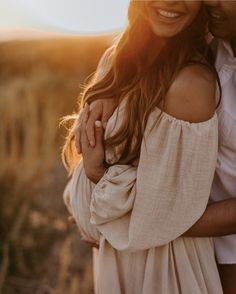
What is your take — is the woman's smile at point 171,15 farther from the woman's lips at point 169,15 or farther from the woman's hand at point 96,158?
the woman's hand at point 96,158

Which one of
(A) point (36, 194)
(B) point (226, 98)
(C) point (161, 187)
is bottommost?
(A) point (36, 194)

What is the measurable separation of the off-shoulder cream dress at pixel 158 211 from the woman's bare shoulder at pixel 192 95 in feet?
0.08

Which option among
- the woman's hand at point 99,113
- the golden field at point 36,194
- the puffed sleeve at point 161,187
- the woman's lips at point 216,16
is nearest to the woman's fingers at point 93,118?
the woman's hand at point 99,113

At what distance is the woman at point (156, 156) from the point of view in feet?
7.45

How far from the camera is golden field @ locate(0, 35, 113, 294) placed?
4.12 meters

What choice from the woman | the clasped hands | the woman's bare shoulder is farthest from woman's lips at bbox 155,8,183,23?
the clasped hands

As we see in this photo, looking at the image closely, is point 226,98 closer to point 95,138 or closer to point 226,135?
point 226,135

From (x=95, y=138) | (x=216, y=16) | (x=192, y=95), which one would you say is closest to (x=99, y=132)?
(x=95, y=138)

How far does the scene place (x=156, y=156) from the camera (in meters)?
2.30

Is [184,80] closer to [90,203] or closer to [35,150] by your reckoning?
[90,203]

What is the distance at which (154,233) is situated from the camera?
2.37 m

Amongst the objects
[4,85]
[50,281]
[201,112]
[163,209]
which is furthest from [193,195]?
[4,85]

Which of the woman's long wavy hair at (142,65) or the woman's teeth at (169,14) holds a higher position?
the woman's teeth at (169,14)

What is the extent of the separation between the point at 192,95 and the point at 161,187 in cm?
28
